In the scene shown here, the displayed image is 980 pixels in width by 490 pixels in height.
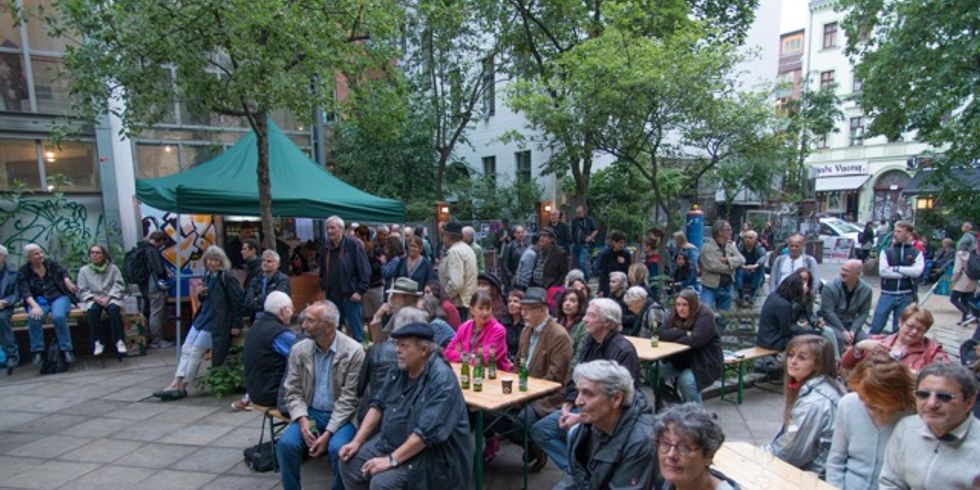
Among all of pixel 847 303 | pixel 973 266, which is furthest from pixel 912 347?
pixel 973 266

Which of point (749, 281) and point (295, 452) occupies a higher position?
point (749, 281)

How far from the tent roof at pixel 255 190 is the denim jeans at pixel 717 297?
5.20 metres

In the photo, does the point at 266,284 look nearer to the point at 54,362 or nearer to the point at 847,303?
the point at 54,362

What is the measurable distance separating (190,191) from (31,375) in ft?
10.7

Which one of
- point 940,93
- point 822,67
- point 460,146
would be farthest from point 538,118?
point 822,67

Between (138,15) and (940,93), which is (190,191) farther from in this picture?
(940,93)

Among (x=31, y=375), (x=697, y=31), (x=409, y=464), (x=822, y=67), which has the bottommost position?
(x=31, y=375)

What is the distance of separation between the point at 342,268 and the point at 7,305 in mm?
4445

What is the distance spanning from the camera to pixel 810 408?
304 centimetres

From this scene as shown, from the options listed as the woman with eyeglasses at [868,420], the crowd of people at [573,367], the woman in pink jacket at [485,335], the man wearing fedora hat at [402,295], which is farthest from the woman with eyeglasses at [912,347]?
the man wearing fedora hat at [402,295]

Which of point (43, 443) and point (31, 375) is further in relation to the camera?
point (31, 375)

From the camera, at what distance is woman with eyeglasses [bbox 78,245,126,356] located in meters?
7.50

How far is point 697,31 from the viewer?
8898 millimetres

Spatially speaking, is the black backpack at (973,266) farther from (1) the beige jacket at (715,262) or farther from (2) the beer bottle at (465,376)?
(2) the beer bottle at (465,376)
